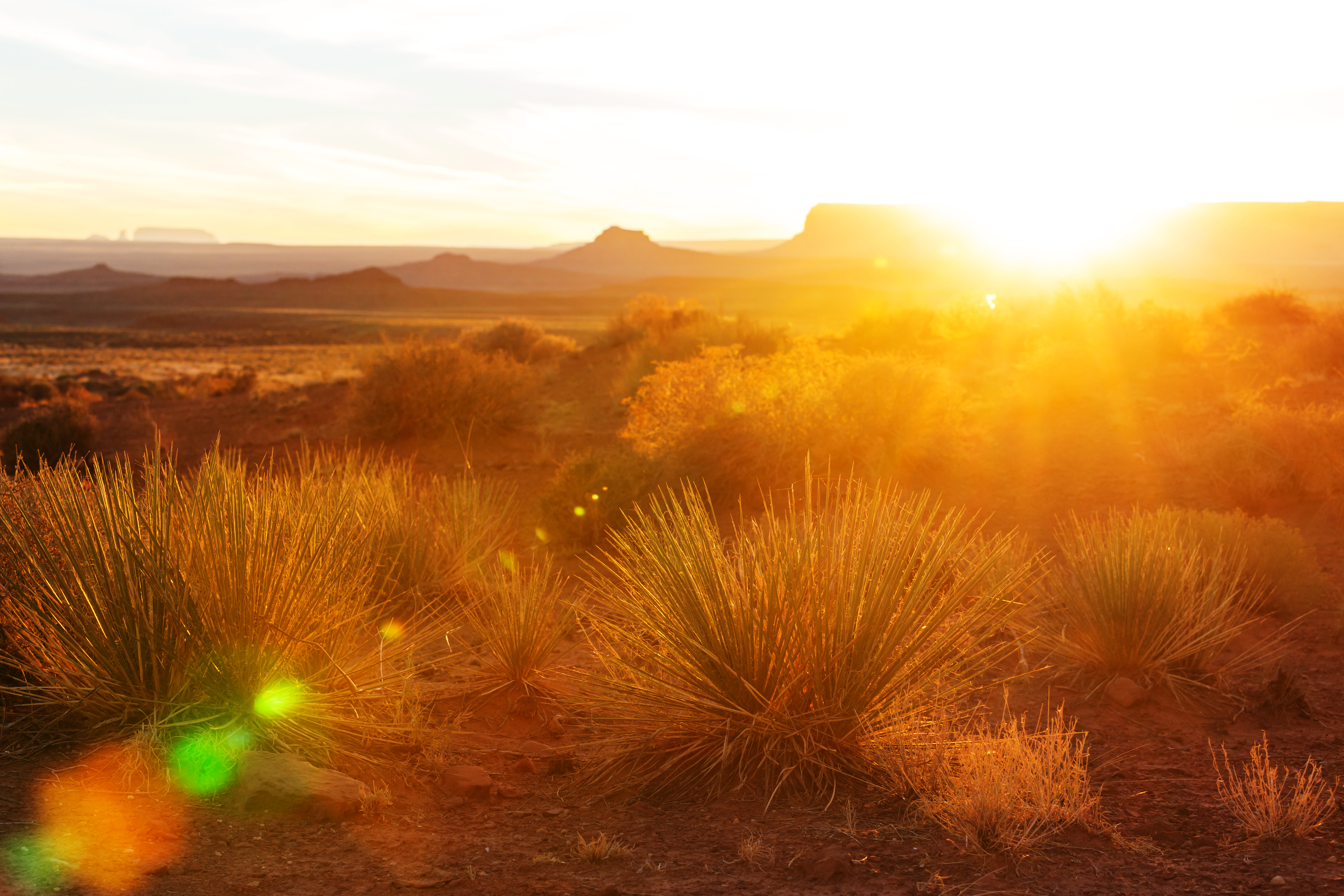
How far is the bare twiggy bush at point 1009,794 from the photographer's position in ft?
10.8

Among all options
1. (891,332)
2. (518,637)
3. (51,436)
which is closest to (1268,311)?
(891,332)

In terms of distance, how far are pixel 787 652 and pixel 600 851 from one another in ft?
3.72

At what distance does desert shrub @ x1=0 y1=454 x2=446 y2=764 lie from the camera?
12.9 feet

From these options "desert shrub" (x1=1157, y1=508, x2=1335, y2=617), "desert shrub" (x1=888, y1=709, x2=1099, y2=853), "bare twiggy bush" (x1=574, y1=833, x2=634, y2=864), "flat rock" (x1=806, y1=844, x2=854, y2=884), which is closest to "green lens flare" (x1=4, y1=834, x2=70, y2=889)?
"bare twiggy bush" (x1=574, y1=833, x2=634, y2=864)

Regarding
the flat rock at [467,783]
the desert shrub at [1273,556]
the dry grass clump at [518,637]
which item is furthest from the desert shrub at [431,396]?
the flat rock at [467,783]

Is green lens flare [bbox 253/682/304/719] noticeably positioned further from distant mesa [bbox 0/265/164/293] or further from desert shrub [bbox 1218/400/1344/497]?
distant mesa [bbox 0/265/164/293]

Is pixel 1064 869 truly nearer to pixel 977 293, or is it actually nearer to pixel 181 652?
pixel 181 652

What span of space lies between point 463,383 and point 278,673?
423 inches

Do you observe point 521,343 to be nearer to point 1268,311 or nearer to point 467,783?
point 1268,311

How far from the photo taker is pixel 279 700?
4.09 metres

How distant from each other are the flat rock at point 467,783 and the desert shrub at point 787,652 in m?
0.45

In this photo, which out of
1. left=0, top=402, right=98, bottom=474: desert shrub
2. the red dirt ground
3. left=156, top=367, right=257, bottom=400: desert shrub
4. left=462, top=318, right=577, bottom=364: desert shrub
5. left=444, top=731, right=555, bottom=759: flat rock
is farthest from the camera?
left=156, top=367, right=257, bottom=400: desert shrub

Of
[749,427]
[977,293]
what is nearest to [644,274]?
[977,293]

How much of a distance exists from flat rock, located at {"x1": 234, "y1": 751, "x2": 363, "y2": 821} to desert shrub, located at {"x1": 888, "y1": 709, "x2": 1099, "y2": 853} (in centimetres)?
210
